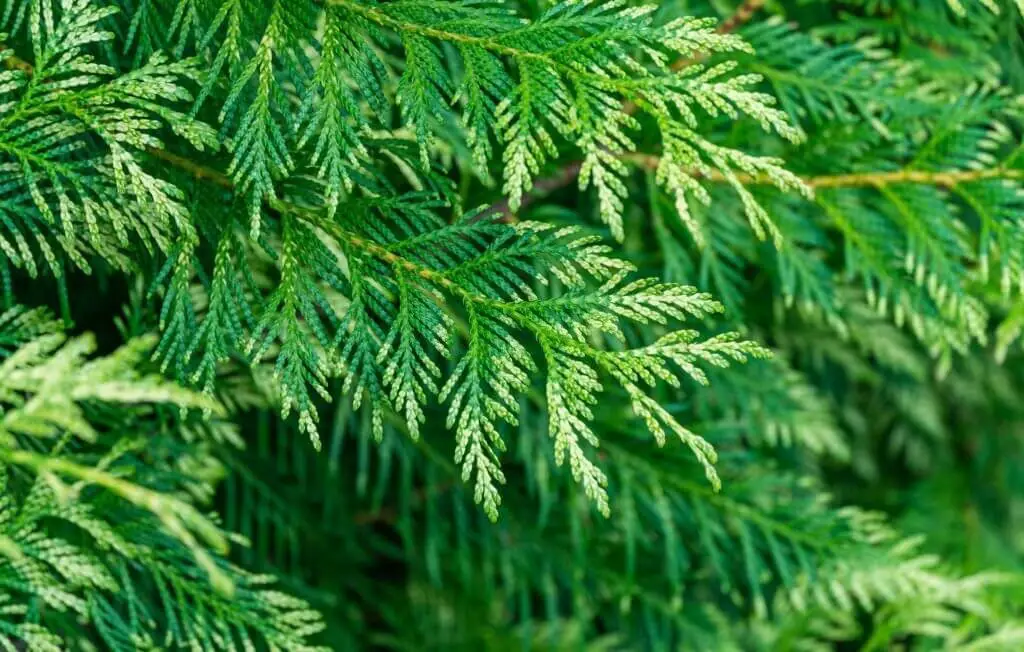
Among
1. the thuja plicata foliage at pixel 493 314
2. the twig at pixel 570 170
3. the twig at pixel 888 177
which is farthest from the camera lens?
the twig at pixel 570 170

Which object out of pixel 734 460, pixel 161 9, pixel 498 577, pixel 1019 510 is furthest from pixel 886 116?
pixel 1019 510

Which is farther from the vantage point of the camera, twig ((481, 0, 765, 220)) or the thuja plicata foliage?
twig ((481, 0, 765, 220))

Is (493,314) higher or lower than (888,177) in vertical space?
lower

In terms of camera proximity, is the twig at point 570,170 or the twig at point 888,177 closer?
the twig at point 888,177

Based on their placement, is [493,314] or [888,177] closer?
[493,314]

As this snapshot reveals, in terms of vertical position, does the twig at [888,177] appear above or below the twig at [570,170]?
below

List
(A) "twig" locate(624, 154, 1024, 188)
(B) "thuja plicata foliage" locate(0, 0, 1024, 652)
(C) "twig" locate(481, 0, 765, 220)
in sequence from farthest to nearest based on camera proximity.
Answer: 1. (C) "twig" locate(481, 0, 765, 220)
2. (A) "twig" locate(624, 154, 1024, 188)
3. (B) "thuja plicata foliage" locate(0, 0, 1024, 652)

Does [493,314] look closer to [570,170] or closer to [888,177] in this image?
[570,170]

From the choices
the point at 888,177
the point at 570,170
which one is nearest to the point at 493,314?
the point at 570,170

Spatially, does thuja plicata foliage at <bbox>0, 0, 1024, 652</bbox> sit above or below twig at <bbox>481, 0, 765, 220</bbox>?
below
